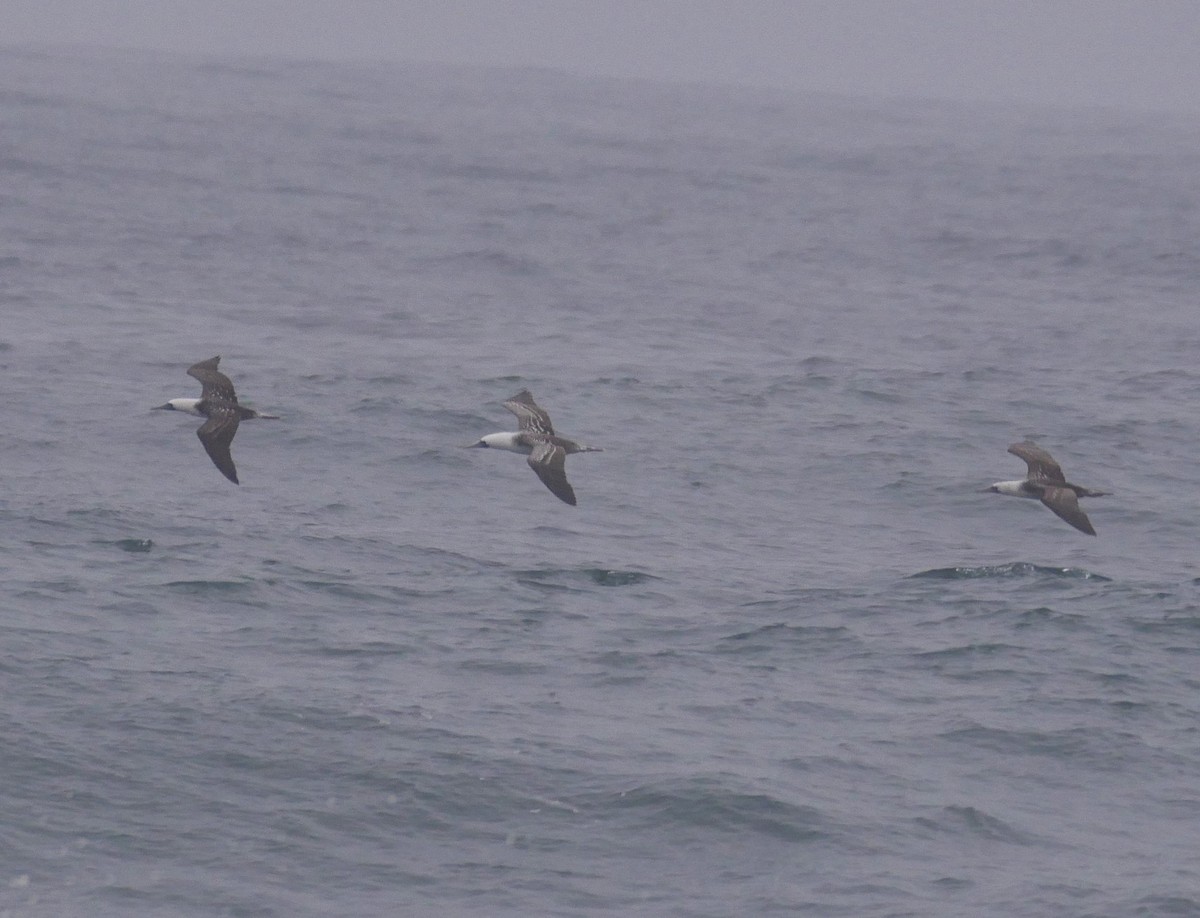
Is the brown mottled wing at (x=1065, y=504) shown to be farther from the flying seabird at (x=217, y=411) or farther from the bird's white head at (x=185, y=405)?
the bird's white head at (x=185, y=405)

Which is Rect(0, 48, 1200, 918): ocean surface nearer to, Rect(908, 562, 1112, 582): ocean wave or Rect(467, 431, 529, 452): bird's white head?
Rect(908, 562, 1112, 582): ocean wave

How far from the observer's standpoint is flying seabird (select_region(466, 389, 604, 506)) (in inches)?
947

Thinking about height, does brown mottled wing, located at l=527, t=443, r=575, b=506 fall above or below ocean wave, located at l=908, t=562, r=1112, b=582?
above

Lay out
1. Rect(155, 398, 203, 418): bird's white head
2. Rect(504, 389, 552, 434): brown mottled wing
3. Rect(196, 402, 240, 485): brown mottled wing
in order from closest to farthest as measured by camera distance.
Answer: Rect(196, 402, 240, 485): brown mottled wing < Rect(504, 389, 552, 434): brown mottled wing < Rect(155, 398, 203, 418): bird's white head

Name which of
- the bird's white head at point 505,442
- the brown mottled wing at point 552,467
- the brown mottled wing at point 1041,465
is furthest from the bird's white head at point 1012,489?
the bird's white head at point 505,442

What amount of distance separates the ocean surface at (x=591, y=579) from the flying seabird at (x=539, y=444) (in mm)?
2454

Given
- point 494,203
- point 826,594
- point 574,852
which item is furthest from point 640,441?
point 494,203

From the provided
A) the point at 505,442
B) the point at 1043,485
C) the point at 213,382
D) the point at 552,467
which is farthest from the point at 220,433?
the point at 1043,485

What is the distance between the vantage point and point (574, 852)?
20.9 m

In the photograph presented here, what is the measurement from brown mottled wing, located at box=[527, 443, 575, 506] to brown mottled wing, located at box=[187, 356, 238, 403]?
13.3 ft

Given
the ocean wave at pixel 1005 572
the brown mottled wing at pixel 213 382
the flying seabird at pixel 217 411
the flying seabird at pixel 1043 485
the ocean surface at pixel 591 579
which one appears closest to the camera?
the ocean surface at pixel 591 579

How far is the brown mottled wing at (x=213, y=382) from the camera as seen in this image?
2550 cm

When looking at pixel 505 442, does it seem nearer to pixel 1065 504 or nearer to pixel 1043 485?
pixel 1043 485

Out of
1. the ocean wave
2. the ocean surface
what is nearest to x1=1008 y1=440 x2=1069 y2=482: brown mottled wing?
the ocean surface
